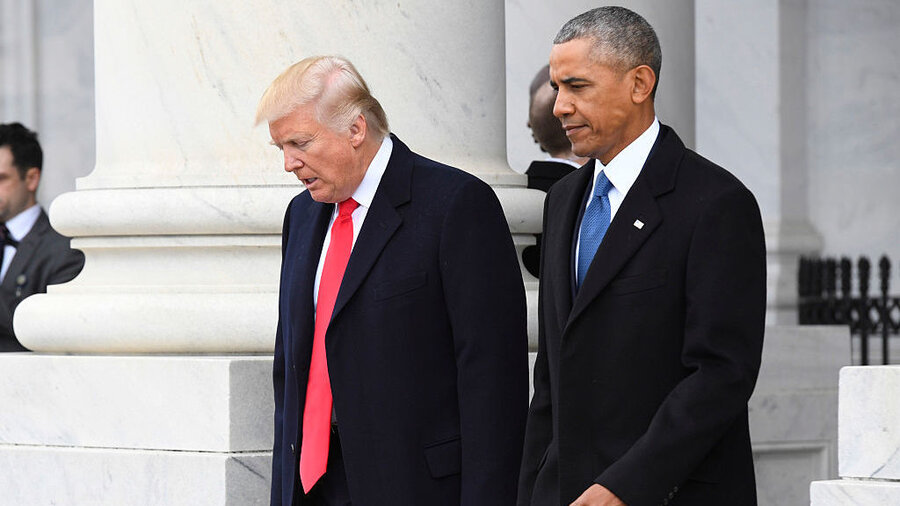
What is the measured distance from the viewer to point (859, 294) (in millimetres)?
12281

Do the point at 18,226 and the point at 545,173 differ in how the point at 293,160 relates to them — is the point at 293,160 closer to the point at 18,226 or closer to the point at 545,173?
the point at 545,173

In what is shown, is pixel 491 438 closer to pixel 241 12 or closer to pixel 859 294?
pixel 241 12

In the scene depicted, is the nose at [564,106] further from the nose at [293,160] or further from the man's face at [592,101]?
the nose at [293,160]

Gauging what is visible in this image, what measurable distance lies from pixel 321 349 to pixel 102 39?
2352 millimetres

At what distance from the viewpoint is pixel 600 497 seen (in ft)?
13.0

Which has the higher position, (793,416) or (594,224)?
(594,224)

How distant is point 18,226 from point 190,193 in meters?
2.04

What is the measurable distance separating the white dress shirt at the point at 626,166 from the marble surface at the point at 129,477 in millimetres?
1976

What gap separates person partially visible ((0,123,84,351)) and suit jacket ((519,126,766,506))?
3.88m

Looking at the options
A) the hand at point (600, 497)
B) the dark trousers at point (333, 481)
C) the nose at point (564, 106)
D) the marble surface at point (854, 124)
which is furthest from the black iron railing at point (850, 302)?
the hand at point (600, 497)

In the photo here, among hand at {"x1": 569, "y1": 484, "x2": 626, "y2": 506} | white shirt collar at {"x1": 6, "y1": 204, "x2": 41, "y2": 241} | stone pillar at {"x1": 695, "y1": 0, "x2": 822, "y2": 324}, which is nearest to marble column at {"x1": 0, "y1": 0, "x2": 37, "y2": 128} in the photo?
stone pillar at {"x1": 695, "y1": 0, "x2": 822, "y2": 324}

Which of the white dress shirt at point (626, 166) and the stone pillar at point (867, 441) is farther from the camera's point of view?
the stone pillar at point (867, 441)

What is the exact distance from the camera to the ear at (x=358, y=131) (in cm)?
482

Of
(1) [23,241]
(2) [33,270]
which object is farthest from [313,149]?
(1) [23,241]
